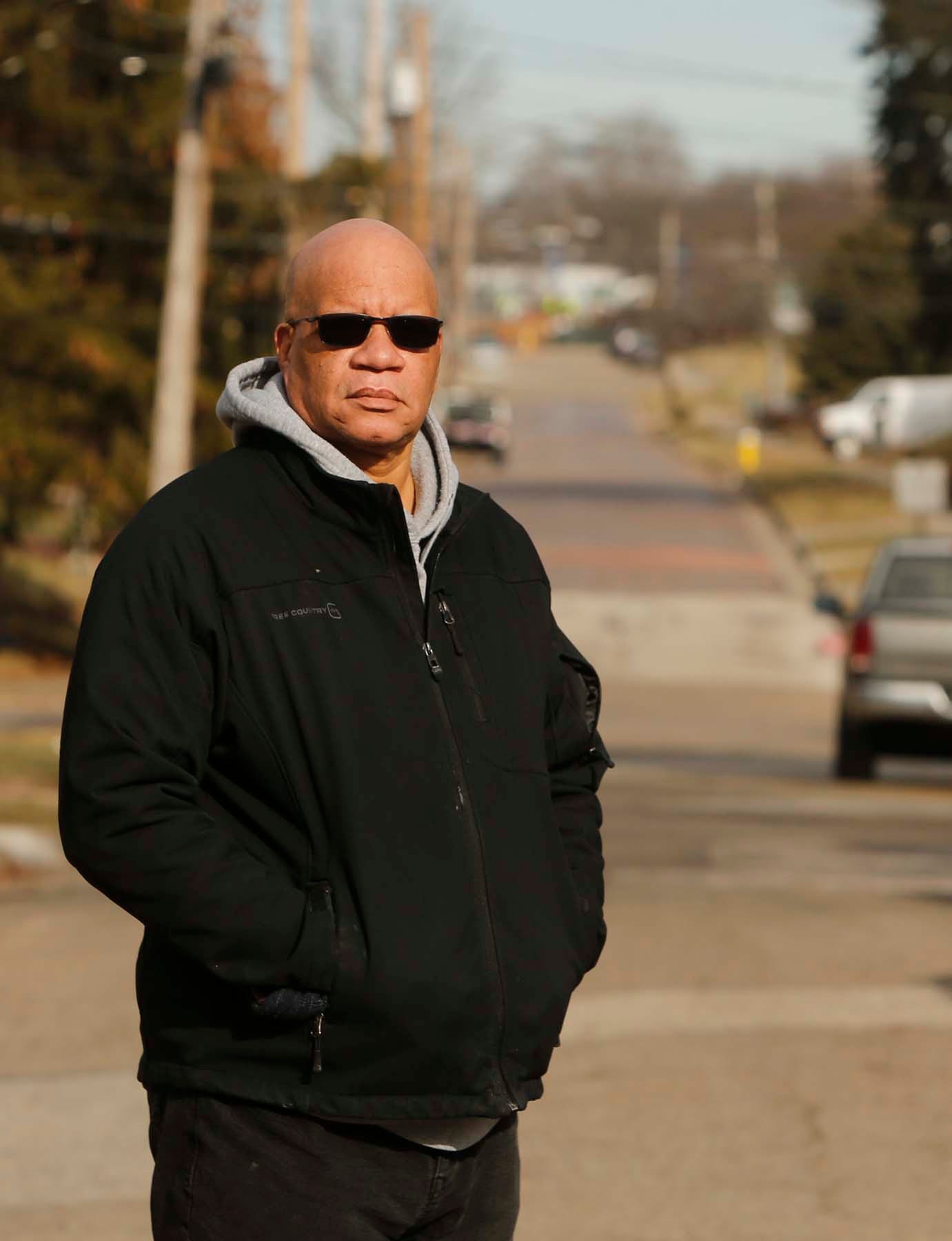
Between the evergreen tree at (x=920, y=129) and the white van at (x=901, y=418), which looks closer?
the evergreen tree at (x=920, y=129)

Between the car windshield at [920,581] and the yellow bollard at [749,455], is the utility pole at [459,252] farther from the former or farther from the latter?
the car windshield at [920,581]

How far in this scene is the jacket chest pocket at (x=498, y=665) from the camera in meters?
3.04

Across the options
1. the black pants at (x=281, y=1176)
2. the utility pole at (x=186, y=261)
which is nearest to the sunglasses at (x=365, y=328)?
the black pants at (x=281, y=1176)

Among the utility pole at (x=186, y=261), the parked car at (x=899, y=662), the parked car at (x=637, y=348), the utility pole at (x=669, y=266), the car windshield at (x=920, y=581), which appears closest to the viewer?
the parked car at (x=899, y=662)

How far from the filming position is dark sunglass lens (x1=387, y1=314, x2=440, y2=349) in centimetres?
321

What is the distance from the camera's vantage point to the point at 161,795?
288cm

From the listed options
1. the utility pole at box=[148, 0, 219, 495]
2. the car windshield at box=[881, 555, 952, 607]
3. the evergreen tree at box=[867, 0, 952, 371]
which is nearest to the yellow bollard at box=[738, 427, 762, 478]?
the evergreen tree at box=[867, 0, 952, 371]

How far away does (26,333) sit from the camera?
2714 centimetres

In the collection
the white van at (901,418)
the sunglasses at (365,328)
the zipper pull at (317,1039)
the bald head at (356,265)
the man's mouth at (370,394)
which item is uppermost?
the bald head at (356,265)

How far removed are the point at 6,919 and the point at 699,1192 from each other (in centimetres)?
505

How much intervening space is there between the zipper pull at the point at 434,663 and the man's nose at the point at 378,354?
0.42m

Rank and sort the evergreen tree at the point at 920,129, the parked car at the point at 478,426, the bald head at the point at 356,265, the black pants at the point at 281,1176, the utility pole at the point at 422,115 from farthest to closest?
the parked car at the point at 478,426, the utility pole at the point at 422,115, the evergreen tree at the point at 920,129, the bald head at the point at 356,265, the black pants at the point at 281,1176

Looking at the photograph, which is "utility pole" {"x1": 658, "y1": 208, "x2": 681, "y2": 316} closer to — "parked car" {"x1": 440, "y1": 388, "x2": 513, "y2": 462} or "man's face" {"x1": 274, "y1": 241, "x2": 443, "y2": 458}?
"parked car" {"x1": 440, "y1": 388, "x2": 513, "y2": 462}

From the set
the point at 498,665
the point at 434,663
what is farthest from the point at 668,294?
the point at 434,663
